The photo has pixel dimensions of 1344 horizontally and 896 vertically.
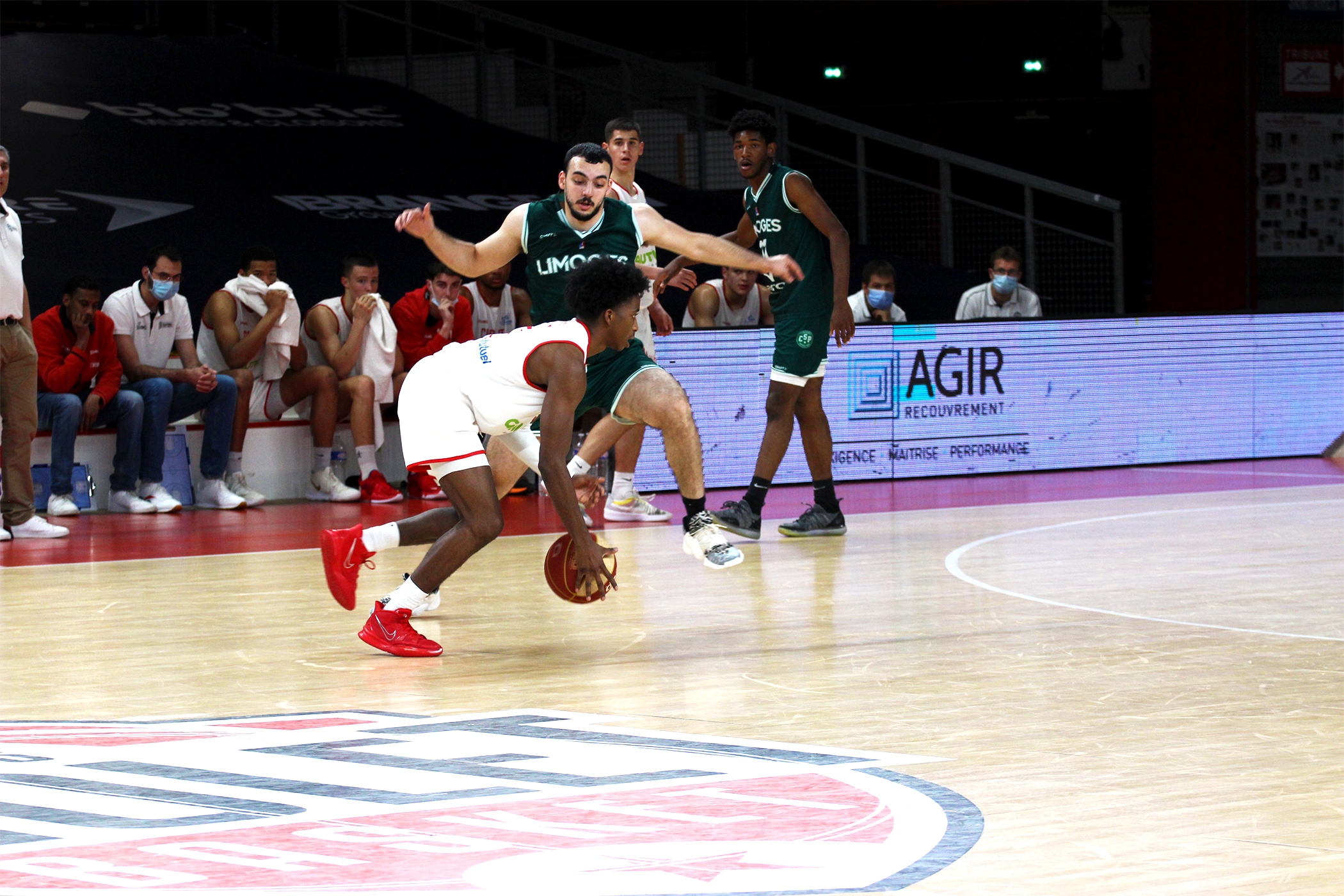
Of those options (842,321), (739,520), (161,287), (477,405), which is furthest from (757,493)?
(161,287)

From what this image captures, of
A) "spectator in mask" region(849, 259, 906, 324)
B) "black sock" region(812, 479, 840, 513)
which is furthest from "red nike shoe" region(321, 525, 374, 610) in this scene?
"spectator in mask" region(849, 259, 906, 324)

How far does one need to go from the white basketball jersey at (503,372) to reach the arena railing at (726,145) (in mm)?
9211

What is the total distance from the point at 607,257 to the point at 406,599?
1.58 meters

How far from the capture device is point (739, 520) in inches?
322

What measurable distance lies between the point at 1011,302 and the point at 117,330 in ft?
20.0

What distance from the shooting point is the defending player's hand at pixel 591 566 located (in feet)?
17.5

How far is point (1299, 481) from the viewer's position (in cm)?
1124

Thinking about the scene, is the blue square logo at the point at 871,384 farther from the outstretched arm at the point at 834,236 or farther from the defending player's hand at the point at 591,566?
the defending player's hand at the point at 591,566

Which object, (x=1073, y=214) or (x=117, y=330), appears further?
(x=1073, y=214)

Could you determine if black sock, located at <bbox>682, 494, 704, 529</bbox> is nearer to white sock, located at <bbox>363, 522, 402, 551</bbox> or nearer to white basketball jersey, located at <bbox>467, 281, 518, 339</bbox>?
white sock, located at <bbox>363, 522, 402, 551</bbox>

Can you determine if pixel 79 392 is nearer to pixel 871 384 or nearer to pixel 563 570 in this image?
pixel 871 384

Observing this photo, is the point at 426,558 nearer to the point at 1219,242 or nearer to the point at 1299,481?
the point at 1299,481

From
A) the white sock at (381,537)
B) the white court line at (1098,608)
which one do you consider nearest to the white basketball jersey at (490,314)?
the white court line at (1098,608)

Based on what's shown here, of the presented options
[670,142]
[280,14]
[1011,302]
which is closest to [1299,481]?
[1011,302]
